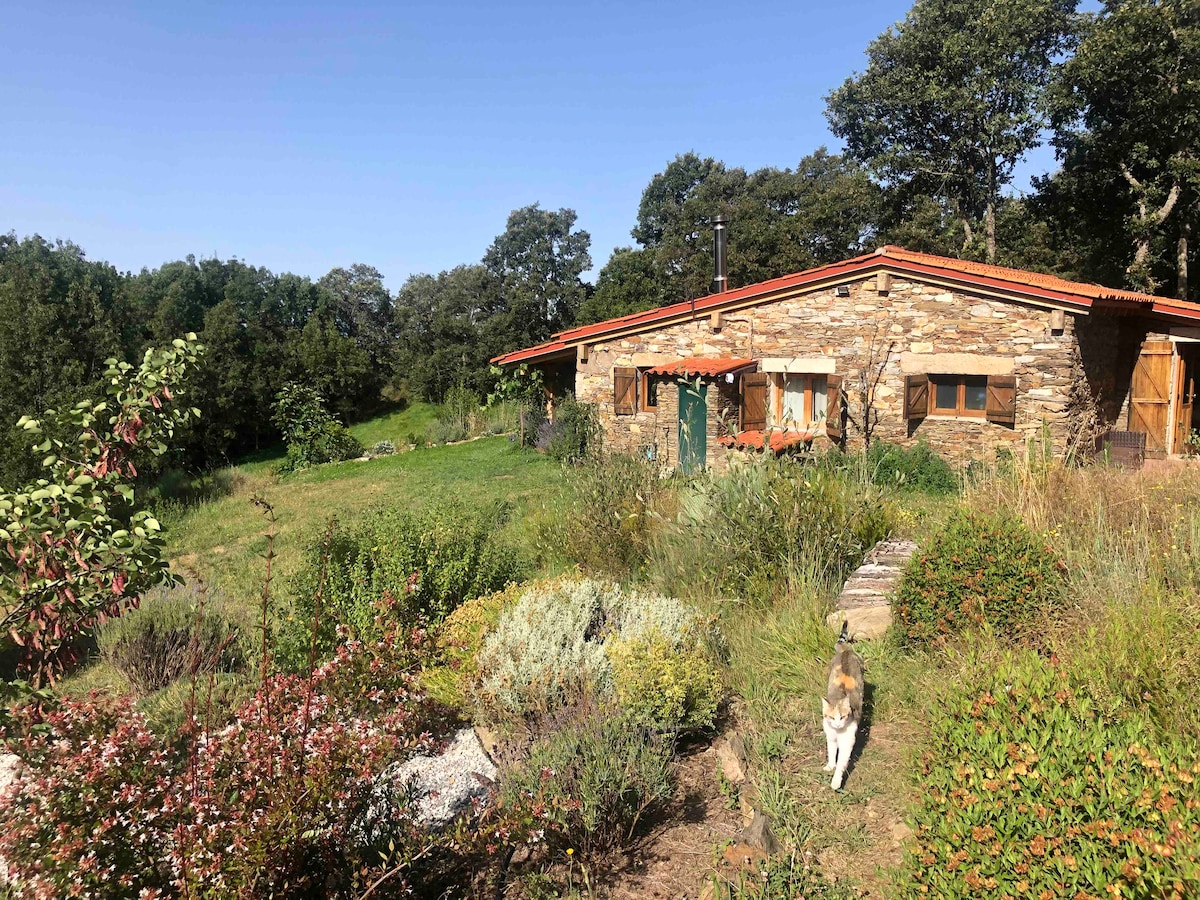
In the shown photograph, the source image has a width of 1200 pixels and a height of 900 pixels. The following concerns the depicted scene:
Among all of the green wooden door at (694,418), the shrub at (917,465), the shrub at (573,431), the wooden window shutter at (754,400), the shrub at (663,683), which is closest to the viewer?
the shrub at (663,683)

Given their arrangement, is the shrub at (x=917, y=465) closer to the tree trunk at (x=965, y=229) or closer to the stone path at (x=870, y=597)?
the stone path at (x=870, y=597)

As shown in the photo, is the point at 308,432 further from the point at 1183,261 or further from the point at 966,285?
the point at 1183,261

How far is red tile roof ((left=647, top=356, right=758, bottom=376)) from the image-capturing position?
1293 cm

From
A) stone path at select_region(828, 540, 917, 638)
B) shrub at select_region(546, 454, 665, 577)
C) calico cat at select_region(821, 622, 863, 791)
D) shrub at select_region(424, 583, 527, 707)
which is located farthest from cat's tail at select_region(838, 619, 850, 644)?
shrub at select_region(424, 583, 527, 707)

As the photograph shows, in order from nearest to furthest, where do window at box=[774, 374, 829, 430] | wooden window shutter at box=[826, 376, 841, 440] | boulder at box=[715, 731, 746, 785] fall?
boulder at box=[715, 731, 746, 785] → wooden window shutter at box=[826, 376, 841, 440] → window at box=[774, 374, 829, 430]

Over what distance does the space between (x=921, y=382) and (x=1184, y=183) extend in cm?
1300

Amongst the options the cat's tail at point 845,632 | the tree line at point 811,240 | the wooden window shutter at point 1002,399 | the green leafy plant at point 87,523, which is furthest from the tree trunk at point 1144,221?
the green leafy plant at point 87,523

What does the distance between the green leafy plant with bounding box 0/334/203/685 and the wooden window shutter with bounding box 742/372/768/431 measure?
11.1m

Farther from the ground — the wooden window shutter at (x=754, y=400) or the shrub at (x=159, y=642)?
the wooden window shutter at (x=754, y=400)

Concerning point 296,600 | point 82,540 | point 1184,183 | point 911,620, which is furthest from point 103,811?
point 1184,183

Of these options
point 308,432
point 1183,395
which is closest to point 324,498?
point 308,432

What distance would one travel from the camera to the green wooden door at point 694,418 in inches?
525

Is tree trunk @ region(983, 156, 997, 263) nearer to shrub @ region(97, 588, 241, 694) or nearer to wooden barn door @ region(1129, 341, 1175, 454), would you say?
wooden barn door @ region(1129, 341, 1175, 454)

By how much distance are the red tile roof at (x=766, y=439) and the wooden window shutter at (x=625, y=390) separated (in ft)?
8.29
